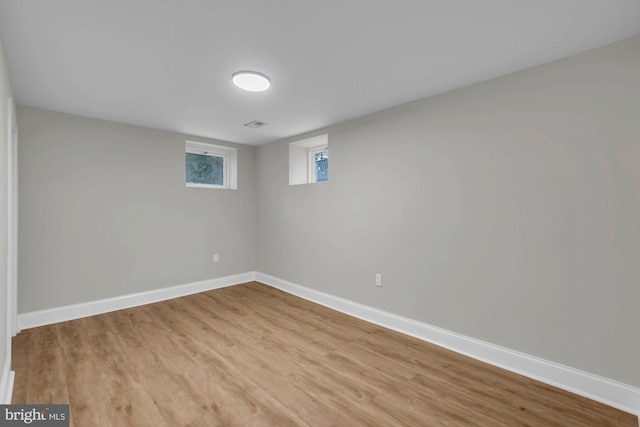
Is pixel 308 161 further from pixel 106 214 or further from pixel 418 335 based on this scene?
pixel 418 335

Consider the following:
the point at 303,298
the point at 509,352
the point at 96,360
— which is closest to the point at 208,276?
the point at 303,298

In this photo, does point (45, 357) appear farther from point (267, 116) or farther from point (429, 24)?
point (429, 24)

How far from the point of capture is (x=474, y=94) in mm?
2396

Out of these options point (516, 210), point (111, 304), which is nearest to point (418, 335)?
point (516, 210)

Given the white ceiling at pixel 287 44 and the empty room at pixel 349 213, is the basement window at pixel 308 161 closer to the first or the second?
the empty room at pixel 349 213

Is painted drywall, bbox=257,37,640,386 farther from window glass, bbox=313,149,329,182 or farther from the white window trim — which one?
the white window trim

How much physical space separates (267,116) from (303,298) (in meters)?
2.40

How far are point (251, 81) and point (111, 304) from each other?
10.1 ft

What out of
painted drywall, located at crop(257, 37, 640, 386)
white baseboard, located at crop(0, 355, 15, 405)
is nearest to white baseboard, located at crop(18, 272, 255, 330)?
white baseboard, located at crop(0, 355, 15, 405)

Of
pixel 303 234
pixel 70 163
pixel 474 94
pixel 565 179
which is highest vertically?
pixel 474 94

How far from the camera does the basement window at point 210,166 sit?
13.9 ft

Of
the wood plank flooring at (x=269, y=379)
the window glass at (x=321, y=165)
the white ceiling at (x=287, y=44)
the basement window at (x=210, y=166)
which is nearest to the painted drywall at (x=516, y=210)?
the white ceiling at (x=287, y=44)

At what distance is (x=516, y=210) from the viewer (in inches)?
86.4

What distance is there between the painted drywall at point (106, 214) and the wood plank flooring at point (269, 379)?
555mm
